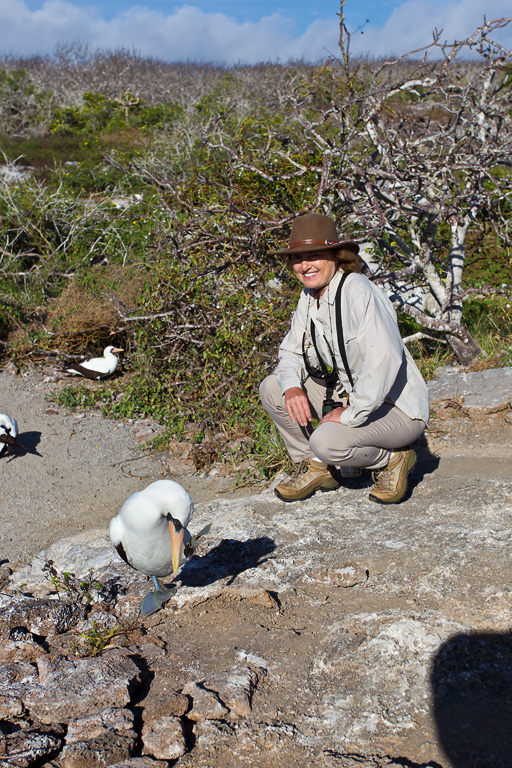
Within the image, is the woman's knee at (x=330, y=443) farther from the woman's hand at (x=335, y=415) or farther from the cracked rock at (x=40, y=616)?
the cracked rock at (x=40, y=616)

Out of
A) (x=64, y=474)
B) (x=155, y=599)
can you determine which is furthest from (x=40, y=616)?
(x=64, y=474)

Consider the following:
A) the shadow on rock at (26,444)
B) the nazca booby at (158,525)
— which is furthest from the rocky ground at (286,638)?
the shadow on rock at (26,444)

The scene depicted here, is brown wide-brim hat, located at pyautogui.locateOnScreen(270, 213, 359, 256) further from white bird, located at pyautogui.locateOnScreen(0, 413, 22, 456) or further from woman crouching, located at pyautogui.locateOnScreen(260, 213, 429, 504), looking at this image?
white bird, located at pyautogui.locateOnScreen(0, 413, 22, 456)

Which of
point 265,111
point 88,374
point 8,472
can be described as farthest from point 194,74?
point 8,472

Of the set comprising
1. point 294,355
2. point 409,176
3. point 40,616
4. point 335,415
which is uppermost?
point 409,176

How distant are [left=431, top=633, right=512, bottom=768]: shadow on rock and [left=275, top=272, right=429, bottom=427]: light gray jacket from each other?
120 centimetres

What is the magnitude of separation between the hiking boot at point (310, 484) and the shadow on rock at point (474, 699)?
144cm

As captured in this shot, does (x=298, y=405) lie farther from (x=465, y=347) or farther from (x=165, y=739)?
(x=465, y=347)

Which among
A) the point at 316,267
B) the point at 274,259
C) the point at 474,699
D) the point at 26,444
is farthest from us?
the point at 26,444

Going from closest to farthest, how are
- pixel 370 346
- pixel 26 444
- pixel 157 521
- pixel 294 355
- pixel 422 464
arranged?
pixel 157 521 < pixel 370 346 < pixel 294 355 < pixel 422 464 < pixel 26 444

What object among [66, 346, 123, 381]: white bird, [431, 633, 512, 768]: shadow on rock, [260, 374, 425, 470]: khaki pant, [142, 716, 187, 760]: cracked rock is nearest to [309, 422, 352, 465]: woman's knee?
[260, 374, 425, 470]: khaki pant

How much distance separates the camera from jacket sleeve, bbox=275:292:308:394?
3.63m

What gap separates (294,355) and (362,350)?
1.80 feet

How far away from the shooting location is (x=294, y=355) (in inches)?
147
